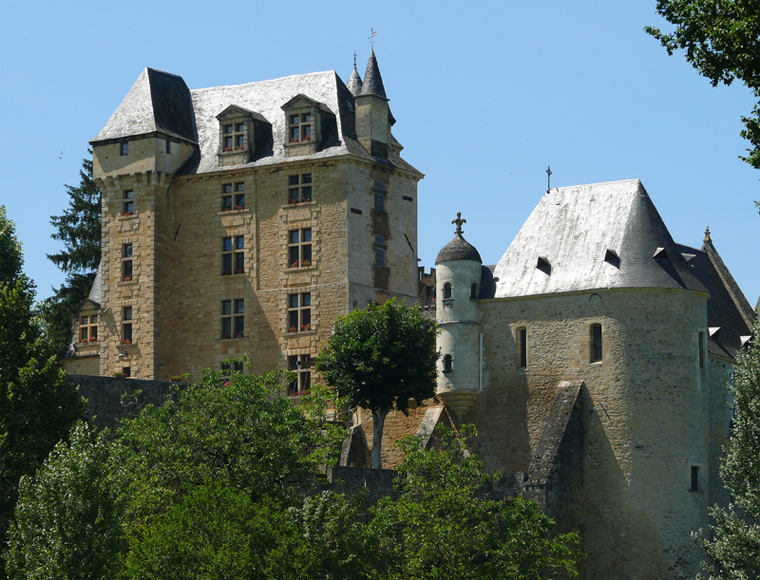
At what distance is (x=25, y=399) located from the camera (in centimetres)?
4500

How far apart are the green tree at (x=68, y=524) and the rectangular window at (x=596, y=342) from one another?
64.7ft

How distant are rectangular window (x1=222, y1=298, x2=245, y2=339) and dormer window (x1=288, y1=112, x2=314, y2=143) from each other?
6.91 metres

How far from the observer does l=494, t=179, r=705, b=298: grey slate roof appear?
56062 mm

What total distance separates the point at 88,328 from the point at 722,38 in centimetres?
4344

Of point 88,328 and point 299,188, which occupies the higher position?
point 299,188

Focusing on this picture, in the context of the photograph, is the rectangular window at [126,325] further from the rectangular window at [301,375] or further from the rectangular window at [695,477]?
the rectangular window at [695,477]

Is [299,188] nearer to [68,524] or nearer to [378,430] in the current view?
[378,430]

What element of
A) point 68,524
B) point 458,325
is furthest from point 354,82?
point 68,524

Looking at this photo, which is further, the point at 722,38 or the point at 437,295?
the point at 437,295

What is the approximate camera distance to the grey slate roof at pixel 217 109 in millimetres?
Result: 65750

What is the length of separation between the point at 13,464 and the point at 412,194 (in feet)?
89.0

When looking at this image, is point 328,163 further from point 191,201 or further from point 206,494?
point 206,494

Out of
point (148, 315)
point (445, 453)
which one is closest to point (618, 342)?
point (445, 453)

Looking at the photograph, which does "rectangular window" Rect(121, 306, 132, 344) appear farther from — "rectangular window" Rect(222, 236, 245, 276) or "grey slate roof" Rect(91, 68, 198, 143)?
"grey slate roof" Rect(91, 68, 198, 143)
